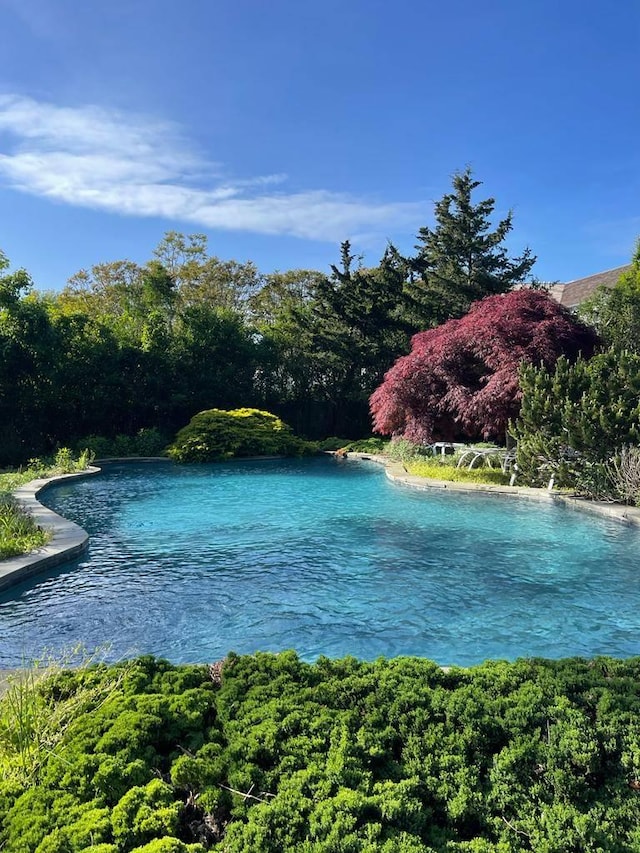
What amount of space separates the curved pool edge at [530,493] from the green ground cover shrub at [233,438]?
523cm

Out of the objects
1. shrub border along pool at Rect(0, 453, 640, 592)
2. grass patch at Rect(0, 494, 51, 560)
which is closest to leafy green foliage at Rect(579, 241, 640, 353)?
shrub border along pool at Rect(0, 453, 640, 592)

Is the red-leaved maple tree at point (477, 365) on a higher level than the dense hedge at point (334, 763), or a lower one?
higher

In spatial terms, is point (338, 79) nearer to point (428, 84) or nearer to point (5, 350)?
point (428, 84)

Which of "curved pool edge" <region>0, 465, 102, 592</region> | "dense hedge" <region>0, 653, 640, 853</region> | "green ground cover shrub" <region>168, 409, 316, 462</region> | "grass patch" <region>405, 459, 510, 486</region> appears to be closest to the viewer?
"dense hedge" <region>0, 653, 640, 853</region>

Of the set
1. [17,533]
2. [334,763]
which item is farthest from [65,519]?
[334,763]

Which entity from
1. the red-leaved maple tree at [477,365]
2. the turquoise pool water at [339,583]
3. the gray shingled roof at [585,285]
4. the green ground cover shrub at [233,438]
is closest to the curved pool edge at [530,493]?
the turquoise pool water at [339,583]

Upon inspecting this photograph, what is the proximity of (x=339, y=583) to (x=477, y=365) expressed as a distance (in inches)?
390

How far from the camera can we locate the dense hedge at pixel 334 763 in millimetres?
2184

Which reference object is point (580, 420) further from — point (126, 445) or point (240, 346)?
point (240, 346)

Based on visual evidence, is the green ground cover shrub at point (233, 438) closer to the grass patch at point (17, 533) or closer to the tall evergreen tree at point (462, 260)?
the tall evergreen tree at point (462, 260)

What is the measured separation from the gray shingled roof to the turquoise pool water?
20.3 m

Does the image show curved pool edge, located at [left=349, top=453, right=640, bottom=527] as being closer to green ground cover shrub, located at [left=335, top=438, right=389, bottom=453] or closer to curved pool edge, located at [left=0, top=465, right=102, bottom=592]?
green ground cover shrub, located at [left=335, top=438, right=389, bottom=453]

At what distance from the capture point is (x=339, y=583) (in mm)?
6422

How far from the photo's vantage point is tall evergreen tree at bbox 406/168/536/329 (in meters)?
22.1
